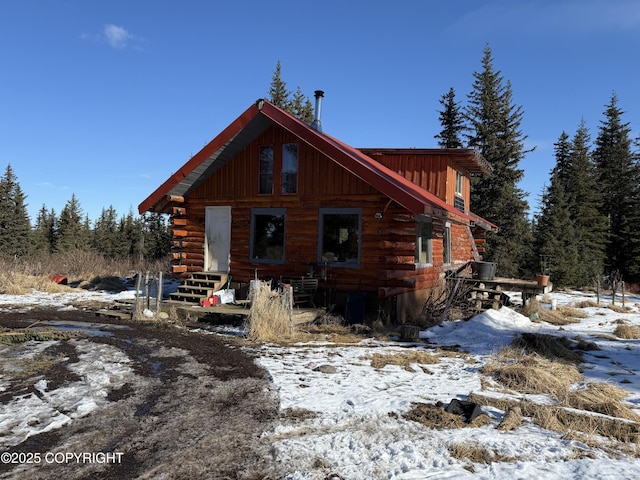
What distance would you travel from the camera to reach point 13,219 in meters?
47.4

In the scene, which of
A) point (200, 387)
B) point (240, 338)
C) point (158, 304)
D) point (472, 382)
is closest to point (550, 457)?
point (472, 382)

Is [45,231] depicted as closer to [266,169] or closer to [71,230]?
[71,230]

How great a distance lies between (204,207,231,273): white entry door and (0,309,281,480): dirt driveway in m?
6.17

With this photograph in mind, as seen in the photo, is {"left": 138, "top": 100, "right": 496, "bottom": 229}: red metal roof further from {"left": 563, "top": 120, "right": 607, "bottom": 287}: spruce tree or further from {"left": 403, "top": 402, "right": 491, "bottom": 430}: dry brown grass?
{"left": 563, "top": 120, "right": 607, "bottom": 287}: spruce tree

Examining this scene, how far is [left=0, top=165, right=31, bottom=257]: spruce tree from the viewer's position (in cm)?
4675

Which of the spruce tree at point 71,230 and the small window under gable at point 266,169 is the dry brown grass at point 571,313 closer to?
the small window under gable at point 266,169

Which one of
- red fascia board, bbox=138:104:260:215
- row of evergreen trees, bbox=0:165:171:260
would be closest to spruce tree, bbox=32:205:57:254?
row of evergreen trees, bbox=0:165:171:260

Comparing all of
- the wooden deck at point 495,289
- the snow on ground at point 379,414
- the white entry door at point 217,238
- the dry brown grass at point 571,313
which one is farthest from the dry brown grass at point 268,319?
the dry brown grass at point 571,313

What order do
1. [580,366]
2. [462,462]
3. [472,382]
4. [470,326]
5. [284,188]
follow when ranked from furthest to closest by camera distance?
[284,188] < [470,326] < [580,366] < [472,382] < [462,462]

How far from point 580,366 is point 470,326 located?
129 inches

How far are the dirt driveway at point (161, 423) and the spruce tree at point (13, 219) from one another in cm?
4806

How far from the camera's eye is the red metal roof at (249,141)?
35.1 ft

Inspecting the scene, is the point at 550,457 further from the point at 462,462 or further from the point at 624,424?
the point at 624,424

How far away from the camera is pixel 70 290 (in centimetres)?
1719
